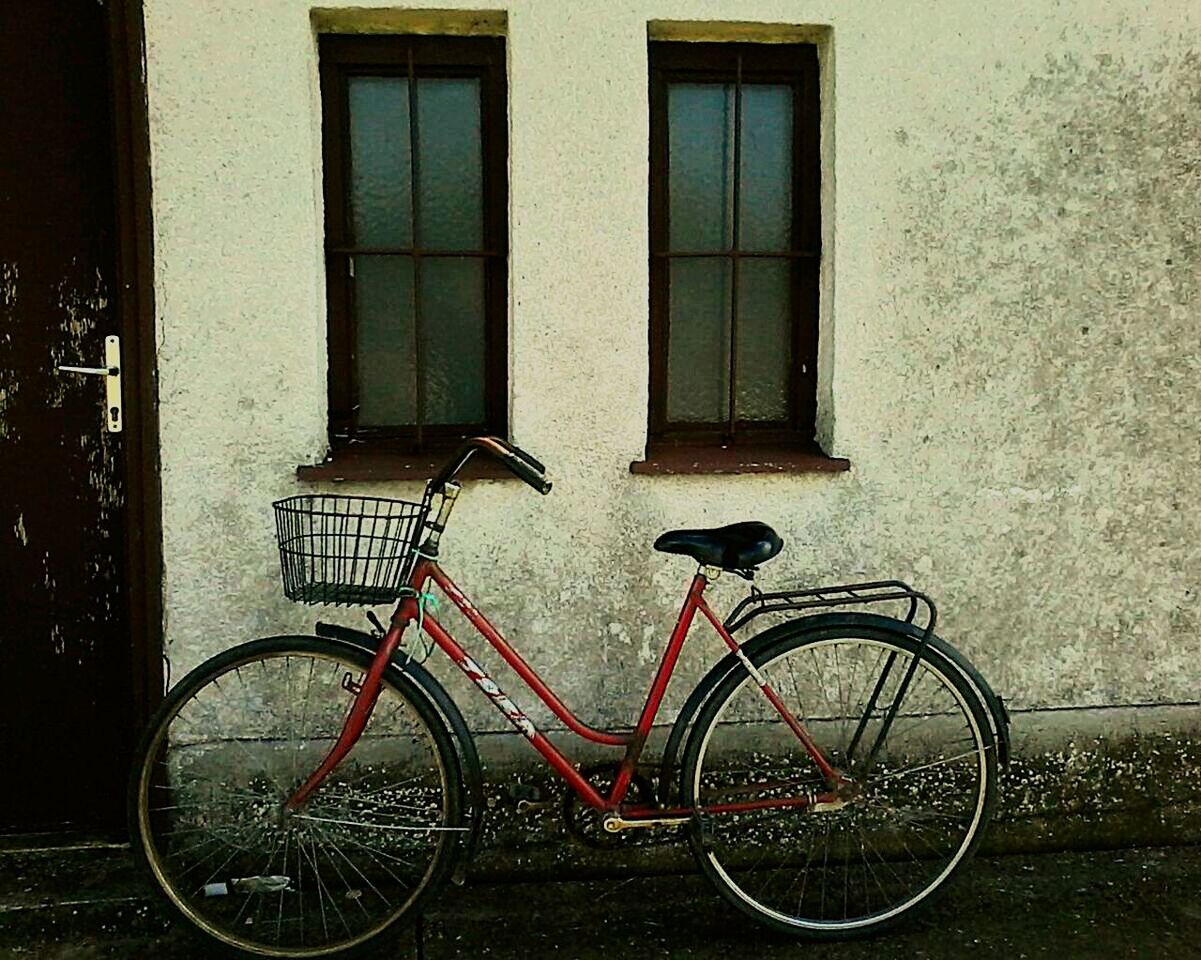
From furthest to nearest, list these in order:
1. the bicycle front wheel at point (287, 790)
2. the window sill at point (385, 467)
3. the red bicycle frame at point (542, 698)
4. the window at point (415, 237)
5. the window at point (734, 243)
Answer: the window at point (734, 243), the window at point (415, 237), the window sill at point (385, 467), the bicycle front wheel at point (287, 790), the red bicycle frame at point (542, 698)

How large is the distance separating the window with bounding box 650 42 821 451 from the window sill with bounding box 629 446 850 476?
0.22 feet

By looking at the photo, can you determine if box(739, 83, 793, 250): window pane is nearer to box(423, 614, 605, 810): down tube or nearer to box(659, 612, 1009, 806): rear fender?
box(659, 612, 1009, 806): rear fender

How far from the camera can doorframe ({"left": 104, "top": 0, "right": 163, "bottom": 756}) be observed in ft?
11.8

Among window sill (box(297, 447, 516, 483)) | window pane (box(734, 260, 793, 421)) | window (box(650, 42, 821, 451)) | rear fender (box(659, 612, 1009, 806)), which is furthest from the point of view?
window pane (box(734, 260, 793, 421))

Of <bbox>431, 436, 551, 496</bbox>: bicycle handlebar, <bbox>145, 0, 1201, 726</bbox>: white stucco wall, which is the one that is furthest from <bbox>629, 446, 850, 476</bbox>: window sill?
<bbox>431, 436, 551, 496</bbox>: bicycle handlebar

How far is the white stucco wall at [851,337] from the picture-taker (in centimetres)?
367

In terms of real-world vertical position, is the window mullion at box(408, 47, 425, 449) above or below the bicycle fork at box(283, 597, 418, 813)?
above

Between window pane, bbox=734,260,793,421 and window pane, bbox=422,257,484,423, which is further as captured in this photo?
window pane, bbox=734,260,793,421

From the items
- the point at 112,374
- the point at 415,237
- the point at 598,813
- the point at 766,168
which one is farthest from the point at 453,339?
the point at 598,813

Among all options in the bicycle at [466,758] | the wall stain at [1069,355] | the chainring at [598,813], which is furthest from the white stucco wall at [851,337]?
the chainring at [598,813]

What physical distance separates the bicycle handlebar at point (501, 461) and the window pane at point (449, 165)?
0.96 meters

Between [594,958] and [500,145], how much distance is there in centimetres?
245

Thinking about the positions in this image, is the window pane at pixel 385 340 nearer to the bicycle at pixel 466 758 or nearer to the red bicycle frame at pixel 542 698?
the bicycle at pixel 466 758

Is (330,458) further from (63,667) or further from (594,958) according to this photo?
(594,958)
